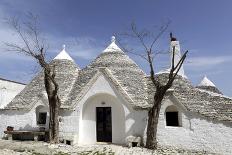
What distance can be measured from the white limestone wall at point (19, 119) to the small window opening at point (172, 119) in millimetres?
7603

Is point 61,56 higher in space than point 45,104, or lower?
higher

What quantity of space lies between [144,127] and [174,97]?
2.36 metres

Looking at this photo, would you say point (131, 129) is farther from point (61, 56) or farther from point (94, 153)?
point (61, 56)

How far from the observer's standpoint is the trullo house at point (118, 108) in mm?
14141

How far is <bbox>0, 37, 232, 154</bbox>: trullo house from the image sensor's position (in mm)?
14141

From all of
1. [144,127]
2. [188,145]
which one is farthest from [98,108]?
[188,145]

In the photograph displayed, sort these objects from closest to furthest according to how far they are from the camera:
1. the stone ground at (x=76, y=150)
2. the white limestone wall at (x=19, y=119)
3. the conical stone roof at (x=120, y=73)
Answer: the stone ground at (x=76, y=150), the conical stone roof at (x=120, y=73), the white limestone wall at (x=19, y=119)

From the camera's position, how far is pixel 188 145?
1420 cm

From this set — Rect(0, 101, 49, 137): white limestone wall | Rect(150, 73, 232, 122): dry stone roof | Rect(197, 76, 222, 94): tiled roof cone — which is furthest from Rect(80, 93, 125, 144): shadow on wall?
Rect(197, 76, 222, 94): tiled roof cone

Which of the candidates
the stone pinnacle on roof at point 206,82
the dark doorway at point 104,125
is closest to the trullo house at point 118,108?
the dark doorway at point 104,125

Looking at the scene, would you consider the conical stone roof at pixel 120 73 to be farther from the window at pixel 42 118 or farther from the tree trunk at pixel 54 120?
the window at pixel 42 118

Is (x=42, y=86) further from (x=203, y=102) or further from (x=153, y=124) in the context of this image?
(x=203, y=102)

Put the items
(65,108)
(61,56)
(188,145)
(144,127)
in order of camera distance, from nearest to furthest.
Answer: (188,145), (144,127), (65,108), (61,56)

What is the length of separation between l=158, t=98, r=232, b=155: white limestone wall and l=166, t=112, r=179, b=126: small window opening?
0.56m
